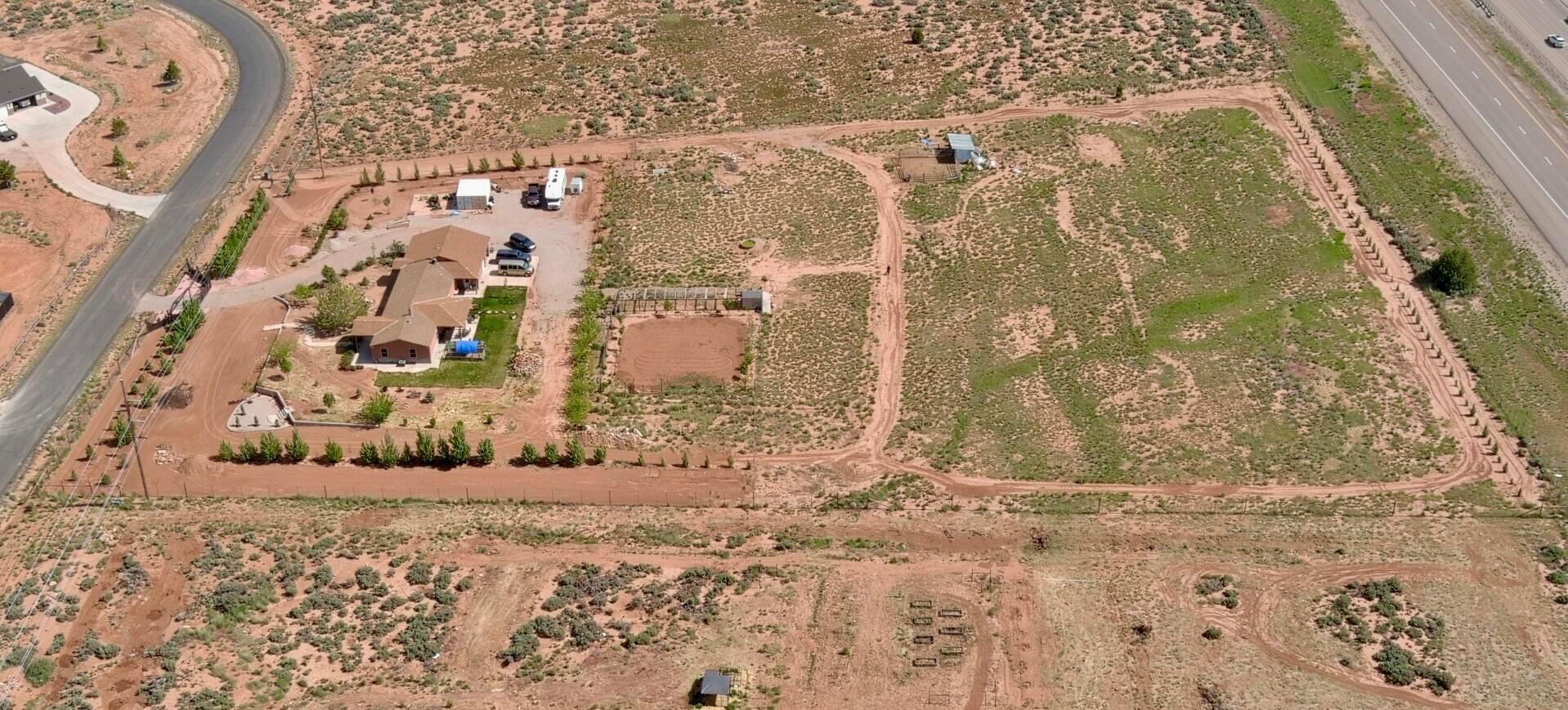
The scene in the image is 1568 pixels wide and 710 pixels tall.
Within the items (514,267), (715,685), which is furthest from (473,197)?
(715,685)

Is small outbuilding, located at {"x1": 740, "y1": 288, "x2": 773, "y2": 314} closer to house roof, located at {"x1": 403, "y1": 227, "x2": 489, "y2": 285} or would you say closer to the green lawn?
the green lawn

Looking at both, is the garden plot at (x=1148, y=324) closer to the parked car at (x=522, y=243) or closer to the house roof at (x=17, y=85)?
the parked car at (x=522, y=243)

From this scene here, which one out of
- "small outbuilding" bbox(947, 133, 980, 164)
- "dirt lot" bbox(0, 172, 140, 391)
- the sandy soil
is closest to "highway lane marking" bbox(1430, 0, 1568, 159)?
the sandy soil

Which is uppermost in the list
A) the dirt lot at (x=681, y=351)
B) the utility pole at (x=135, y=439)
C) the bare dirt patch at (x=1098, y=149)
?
the utility pole at (x=135, y=439)

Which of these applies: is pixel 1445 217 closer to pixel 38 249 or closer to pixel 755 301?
pixel 755 301

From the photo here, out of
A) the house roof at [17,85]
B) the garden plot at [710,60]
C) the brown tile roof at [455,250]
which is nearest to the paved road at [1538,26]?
the garden plot at [710,60]
